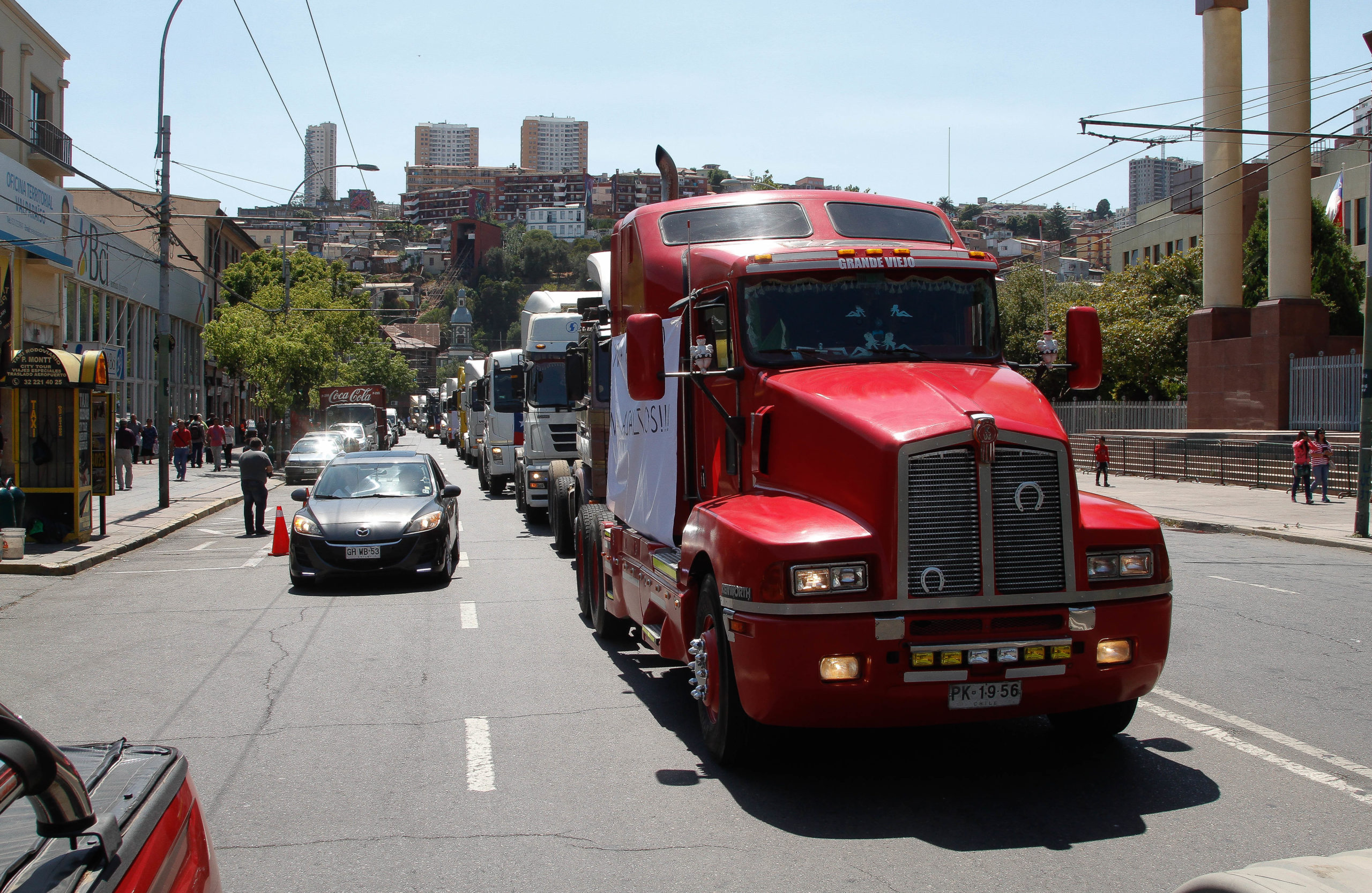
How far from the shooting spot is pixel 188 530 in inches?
867

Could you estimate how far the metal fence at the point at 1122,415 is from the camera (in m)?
43.7

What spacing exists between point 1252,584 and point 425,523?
988 centimetres

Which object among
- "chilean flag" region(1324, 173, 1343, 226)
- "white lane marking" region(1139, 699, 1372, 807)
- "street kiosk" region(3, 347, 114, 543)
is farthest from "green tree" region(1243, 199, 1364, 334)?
"white lane marking" region(1139, 699, 1372, 807)

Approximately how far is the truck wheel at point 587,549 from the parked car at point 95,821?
283 inches

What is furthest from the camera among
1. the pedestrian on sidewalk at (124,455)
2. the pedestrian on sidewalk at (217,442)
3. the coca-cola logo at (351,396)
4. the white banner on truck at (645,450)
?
the coca-cola logo at (351,396)

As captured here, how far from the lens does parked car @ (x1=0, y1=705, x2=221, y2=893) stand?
221 centimetres

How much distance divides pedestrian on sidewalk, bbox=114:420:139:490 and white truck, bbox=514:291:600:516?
46.9ft

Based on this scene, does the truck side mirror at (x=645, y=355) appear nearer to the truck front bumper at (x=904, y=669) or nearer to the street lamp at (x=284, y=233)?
the truck front bumper at (x=904, y=669)

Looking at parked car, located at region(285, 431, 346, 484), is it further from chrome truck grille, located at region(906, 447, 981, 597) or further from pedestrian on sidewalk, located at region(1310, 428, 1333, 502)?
chrome truck grille, located at region(906, 447, 981, 597)

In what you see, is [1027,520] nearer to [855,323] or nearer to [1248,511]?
[855,323]

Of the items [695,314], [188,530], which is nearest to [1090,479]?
[188,530]

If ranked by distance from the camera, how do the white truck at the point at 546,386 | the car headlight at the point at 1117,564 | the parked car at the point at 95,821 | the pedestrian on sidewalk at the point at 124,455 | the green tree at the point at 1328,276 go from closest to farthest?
the parked car at the point at 95,821 → the car headlight at the point at 1117,564 → the white truck at the point at 546,386 → the pedestrian on sidewalk at the point at 124,455 → the green tree at the point at 1328,276

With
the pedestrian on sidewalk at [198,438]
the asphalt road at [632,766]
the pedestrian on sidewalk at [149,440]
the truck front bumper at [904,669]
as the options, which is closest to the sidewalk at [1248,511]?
the asphalt road at [632,766]

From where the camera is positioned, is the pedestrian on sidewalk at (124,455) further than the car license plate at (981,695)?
Yes
